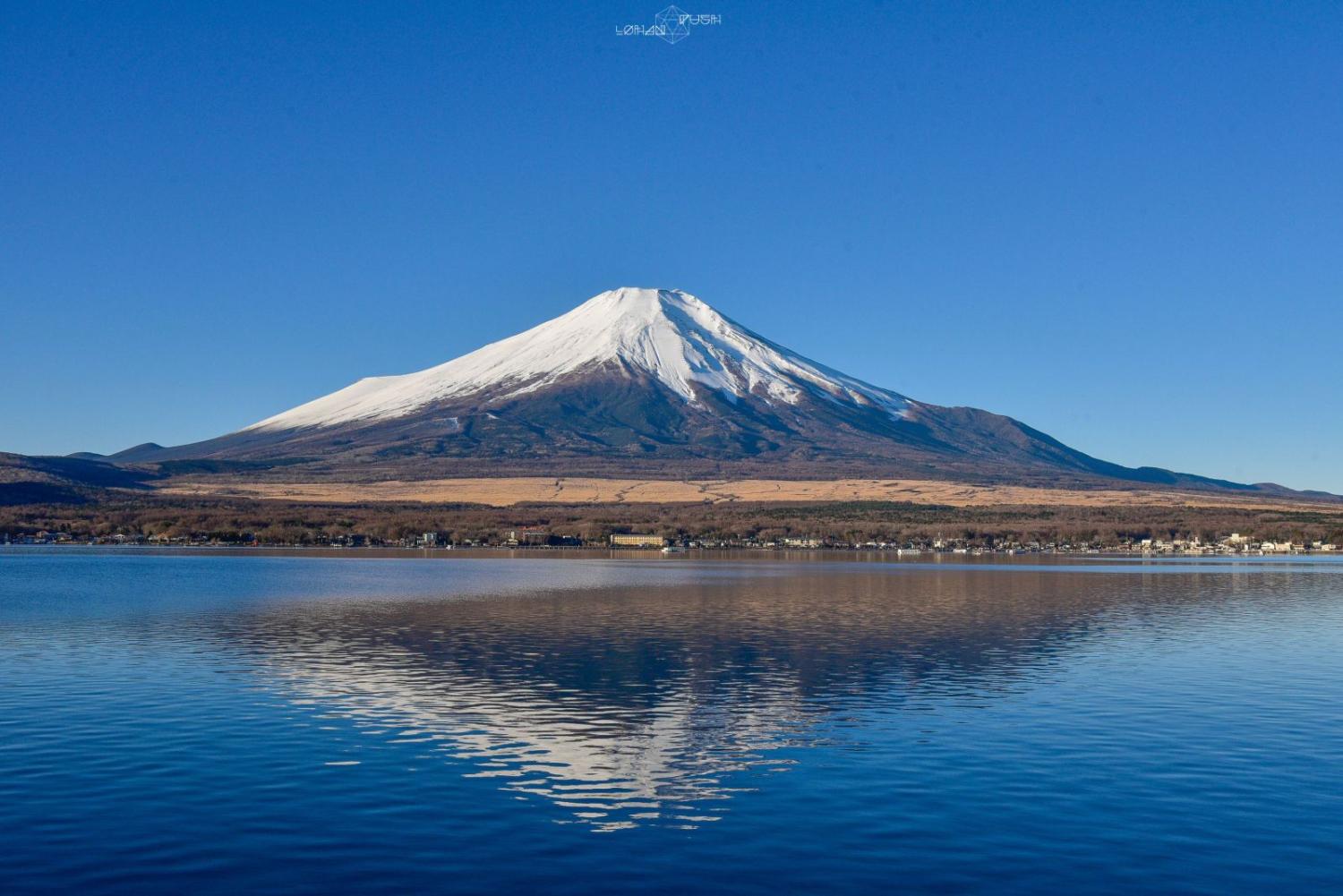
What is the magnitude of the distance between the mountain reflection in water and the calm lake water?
0.57 feet

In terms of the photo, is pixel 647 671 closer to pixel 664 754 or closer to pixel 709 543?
pixel 664 754

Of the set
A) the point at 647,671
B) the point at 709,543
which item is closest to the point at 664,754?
the point at 647,671

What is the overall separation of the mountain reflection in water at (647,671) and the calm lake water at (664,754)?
0.57ft

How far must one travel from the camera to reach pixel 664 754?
24.3 m

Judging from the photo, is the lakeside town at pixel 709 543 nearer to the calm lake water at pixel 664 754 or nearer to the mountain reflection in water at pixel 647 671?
the mountain reflection in water at pixel 647 671

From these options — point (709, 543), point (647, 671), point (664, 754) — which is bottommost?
point (664, 754)

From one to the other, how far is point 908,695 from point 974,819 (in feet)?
40.8

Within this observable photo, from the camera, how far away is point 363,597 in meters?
65.2

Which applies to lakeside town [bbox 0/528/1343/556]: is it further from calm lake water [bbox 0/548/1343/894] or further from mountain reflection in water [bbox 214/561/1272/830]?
calm lake water [bbox 0/548/1343/894]

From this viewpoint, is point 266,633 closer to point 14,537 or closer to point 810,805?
point 810,805

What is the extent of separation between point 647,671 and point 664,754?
466 inches

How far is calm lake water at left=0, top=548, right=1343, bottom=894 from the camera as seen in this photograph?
55.8 ft

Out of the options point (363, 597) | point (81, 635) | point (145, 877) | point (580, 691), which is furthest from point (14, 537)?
point (145, 877)

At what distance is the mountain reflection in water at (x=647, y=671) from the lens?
23.2 meters
